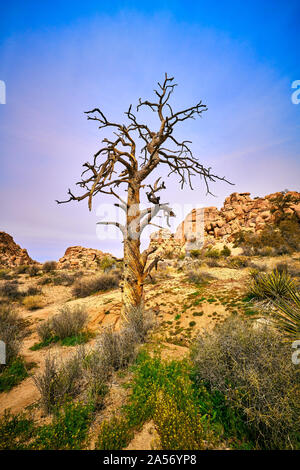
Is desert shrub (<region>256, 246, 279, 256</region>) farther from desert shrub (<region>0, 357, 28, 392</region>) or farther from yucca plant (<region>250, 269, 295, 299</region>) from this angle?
desert shrub (<region>0, 357, 28, 392</region>)

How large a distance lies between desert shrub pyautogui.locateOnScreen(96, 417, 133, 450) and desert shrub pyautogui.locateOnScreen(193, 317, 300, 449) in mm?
1338

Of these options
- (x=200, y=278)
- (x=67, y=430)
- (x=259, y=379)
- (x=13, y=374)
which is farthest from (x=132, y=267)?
(x=200, y=278)

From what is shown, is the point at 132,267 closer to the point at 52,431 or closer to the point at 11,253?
the point at 52,431

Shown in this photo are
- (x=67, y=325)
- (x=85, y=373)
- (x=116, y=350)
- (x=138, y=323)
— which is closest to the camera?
(x=85, y=373)

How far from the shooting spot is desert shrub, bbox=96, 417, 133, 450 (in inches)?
79.4

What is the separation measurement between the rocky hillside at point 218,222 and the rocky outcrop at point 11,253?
25.0m

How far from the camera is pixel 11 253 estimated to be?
33.8 meters

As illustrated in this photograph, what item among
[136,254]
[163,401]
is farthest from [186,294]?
[163,401]

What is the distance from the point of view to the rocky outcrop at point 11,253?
3094 centimetres

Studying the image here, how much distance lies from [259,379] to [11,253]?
4167 cm
